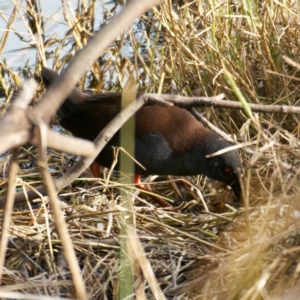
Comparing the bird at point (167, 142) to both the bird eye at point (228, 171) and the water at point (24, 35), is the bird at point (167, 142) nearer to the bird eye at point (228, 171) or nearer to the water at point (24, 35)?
the bird eye at point (228, 171)

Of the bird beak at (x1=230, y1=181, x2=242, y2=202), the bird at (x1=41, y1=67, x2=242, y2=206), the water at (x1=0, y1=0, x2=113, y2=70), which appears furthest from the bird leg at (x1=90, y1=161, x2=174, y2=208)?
the water at (x1=0, y1=0, x2=113, y2=70)

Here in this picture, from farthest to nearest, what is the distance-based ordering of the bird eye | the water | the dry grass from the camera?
1. the water
2. the bird eye
3. the dry grass

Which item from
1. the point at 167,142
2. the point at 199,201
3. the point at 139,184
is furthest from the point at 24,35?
the point at 199,201

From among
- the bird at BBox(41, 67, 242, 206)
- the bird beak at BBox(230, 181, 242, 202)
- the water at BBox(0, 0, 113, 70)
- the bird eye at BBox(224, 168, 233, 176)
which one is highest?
the water at BBox(0, 0, 113, 70)

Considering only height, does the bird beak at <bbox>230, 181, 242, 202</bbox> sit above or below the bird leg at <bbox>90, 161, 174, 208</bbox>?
below

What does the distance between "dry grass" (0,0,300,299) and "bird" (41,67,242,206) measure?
0.41 feet

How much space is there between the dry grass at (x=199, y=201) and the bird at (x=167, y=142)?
0.41 ft

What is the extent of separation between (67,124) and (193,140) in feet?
2.40

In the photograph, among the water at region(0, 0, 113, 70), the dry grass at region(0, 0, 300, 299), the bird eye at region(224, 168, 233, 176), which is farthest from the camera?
the water at region(0, 0, 113, 70)

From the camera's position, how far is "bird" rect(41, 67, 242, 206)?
3367mm

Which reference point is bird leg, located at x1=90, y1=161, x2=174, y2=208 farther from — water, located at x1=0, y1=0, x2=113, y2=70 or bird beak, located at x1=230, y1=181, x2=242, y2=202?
water, located at x1=0, y1=0, x2=113, y2=70

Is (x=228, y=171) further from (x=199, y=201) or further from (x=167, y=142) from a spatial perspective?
(x=167, y=142)

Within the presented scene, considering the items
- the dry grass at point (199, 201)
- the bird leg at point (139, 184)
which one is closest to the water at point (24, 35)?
the dry grass at point (199, 201)

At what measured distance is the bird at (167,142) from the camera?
133 inches
